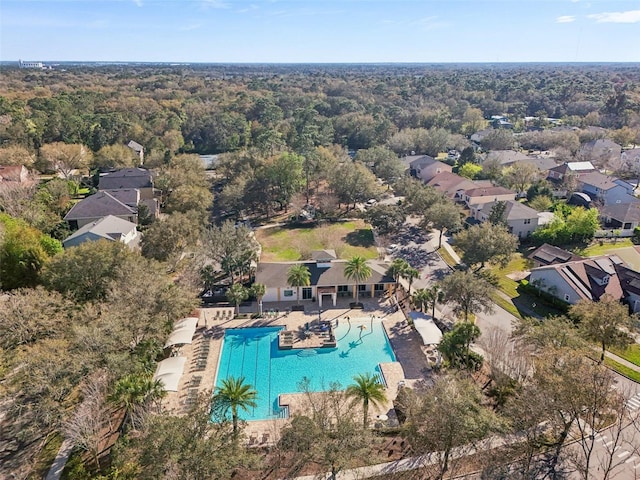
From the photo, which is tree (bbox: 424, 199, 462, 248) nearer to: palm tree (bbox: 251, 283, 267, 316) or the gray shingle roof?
palm tree (bbox: 251, 283, 267, 316)

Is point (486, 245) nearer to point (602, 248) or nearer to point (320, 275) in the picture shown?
point (320, 275)

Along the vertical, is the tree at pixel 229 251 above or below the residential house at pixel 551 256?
above

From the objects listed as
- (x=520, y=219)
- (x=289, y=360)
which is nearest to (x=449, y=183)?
(x=520, y=219)

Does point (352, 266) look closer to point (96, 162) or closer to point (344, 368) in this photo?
point (344, 368)

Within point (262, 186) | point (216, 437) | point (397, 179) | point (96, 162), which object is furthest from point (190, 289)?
point (96, 162)

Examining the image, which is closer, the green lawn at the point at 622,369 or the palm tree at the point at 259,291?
the green lawn at the point at 622,369

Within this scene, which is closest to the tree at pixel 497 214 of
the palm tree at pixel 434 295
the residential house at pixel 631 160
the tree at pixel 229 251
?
the palm tree at pixel 434 295

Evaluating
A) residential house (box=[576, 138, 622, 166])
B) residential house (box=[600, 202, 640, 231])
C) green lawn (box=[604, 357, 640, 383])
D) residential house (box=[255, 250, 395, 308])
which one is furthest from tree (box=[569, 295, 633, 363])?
residential house (box=[576, 138, 622, 166])

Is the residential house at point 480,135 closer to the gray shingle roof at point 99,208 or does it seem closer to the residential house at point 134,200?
the residential house at point 134,200
